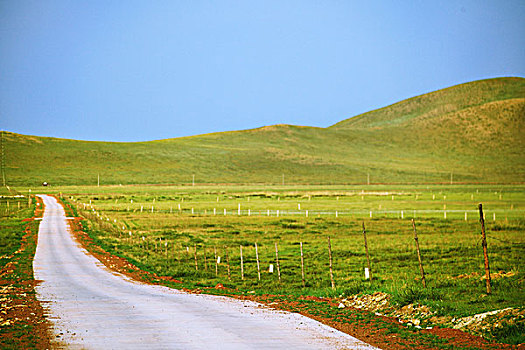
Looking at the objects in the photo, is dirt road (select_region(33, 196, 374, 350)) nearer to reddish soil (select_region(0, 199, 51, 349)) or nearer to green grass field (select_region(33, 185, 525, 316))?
reddish soil (select_region(0, 199, 51, 349))

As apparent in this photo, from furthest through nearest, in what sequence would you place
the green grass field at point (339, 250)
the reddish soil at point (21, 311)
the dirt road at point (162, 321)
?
the green grass field at point (339, 250), the reddish soil at point (21, 311), the dirt road at point (162, 321)

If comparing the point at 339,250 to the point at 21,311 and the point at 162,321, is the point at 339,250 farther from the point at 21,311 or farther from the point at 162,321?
the point at 21,311

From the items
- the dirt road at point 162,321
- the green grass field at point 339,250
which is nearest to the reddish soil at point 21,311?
the dirt road at point 162,321

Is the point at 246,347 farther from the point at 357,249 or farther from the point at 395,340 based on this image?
the point at 357,249

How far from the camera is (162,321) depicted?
1591cm

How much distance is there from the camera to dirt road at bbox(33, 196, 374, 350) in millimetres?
13398

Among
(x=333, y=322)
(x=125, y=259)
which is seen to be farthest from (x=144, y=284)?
(x=333, y=322)

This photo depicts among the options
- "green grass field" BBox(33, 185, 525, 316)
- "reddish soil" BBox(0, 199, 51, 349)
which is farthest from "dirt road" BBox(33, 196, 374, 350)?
"green grass field" BBox(33, 185, 525, 316)

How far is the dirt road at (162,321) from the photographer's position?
1340 cm

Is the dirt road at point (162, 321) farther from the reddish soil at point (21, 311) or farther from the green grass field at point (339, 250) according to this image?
the green grass field at point (339, 250)

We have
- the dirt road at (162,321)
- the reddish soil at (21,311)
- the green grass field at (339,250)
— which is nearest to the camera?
the dirt road at (162,321)

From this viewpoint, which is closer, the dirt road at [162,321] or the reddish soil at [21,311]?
the dirt road at [162,321]

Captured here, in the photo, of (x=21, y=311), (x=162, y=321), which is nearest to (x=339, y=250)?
(x=162, y=321)

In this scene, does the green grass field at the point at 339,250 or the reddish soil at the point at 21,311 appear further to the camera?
the green grass field at the point at 339,250
